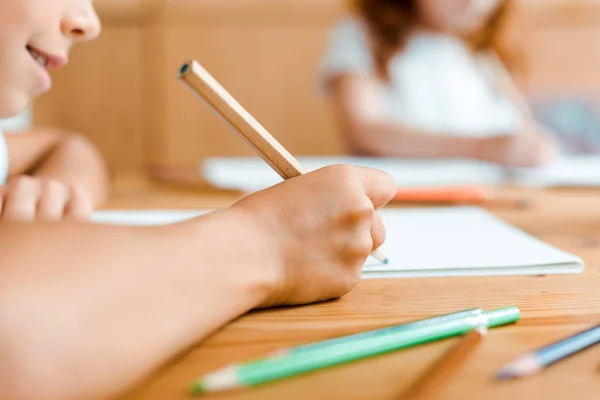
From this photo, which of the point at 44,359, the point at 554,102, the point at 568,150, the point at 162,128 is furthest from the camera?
the point at 162,128

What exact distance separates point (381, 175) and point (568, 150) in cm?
144

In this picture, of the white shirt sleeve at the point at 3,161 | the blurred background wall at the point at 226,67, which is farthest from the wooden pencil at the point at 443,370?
the blurred background wall at the point at 226,67

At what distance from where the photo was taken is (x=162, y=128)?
1.95 m

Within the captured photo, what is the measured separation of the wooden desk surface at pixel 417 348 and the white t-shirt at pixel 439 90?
0.90 m

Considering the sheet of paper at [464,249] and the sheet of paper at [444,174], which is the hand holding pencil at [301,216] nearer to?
the sheet of paper at [464,249]

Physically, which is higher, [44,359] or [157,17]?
[157,17]

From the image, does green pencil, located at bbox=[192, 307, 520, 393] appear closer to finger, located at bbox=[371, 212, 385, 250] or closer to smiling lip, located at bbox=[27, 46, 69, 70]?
finger, located at bbox=[371, 212, 385, 250]

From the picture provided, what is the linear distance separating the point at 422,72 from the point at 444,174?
1.98 ft

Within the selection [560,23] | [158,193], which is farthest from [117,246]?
[560,23]

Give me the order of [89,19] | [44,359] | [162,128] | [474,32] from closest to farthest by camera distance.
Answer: [44,359]
[89,19]
[474,32]
[162,128]

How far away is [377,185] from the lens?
11.2 inches

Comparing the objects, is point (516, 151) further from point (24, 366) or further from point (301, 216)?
point (24, 366)

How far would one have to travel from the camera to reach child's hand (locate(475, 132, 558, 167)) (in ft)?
→ 2.54

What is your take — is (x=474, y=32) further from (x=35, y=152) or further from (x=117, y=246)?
(x=117, y=246)
